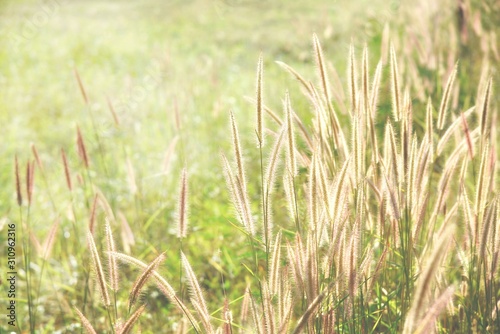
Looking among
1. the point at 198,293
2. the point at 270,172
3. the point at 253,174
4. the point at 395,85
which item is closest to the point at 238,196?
the point at 270,172

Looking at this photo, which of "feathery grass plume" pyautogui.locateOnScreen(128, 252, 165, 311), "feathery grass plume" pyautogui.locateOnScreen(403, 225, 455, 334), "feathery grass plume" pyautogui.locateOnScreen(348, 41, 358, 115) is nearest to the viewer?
"feathery grass plume" pyautogui.locateOnScreen(403, 225, 455, 334)

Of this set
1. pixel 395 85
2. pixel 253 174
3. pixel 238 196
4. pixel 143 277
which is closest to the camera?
pixel 143 277

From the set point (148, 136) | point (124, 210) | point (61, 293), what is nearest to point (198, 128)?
point (148, 136)

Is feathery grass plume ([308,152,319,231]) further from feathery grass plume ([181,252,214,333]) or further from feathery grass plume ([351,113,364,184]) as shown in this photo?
feathery grass plume ([181,252,214,333])

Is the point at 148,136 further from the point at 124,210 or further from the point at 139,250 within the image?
the point at 139,250

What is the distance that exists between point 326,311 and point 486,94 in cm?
57

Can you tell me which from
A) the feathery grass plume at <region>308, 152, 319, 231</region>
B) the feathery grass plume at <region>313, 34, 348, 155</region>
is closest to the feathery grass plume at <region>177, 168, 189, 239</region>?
the feathery grass plume at <region>308, 152, 319, 231</region>

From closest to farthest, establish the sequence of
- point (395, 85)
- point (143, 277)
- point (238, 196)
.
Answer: point (143, 277) < point (238, 196) < point (395, 85)

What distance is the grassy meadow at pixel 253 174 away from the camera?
0.96 m

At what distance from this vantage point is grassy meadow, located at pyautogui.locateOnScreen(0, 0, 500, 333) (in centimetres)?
96

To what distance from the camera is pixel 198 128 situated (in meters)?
3.96

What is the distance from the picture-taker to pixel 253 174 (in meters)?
2.95

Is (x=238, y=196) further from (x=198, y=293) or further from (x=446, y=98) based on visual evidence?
(x=446, y=98)

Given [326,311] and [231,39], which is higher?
[231,39]
